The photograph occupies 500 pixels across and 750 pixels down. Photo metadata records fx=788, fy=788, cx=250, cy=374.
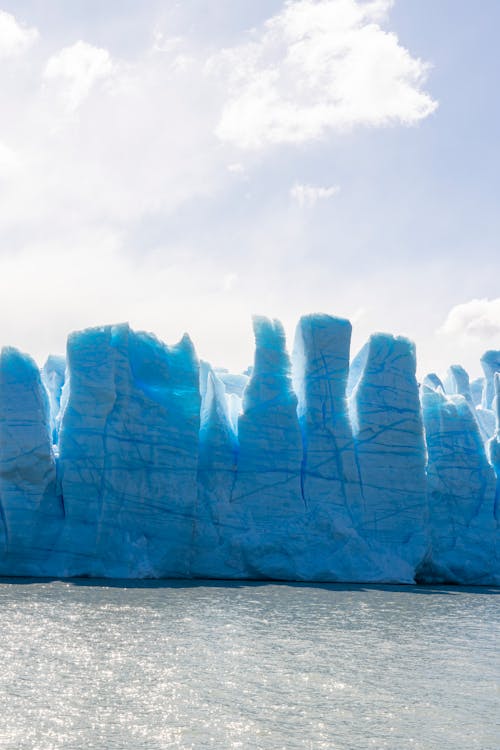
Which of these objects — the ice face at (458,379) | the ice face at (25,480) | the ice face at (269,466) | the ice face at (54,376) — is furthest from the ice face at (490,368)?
the ice face at (25,480)

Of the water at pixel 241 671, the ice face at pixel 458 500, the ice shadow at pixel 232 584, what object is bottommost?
the water at pixel 241 671

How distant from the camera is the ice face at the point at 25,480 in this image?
52.9 feet

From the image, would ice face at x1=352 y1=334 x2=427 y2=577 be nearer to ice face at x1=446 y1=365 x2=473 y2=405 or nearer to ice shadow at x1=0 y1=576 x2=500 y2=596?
ice shadow at x1=0 y1=576 x2=500 y2=596

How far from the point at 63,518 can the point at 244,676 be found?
8.50 m

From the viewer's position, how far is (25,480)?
1642 centimetres

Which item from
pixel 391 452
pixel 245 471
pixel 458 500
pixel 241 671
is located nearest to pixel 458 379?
pixel 458 500

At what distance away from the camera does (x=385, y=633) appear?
11.4 meters

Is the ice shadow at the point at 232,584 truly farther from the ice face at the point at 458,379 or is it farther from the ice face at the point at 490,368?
the ice face at the point at 490,368

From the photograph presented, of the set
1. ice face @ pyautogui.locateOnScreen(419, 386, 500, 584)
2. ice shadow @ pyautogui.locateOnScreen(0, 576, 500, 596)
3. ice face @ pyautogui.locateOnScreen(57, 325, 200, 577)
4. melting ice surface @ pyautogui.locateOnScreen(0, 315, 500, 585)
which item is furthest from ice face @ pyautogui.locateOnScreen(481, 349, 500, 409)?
ice face @ pyautogui.locateOnScreen(57, 325, 200, 577)

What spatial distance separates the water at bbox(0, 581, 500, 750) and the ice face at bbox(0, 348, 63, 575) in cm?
196

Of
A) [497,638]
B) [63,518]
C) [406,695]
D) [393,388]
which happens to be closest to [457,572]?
[393,388]

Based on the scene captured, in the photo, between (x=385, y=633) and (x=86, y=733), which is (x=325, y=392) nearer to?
(x=385, y=633)

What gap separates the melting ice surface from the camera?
16375mm

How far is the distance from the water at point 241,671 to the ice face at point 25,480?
1.96 meters
